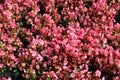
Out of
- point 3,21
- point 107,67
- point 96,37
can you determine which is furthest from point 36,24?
point 107,67

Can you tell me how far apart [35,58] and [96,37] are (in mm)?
1459

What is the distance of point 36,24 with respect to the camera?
807 centimetres

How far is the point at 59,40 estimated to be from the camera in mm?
7566

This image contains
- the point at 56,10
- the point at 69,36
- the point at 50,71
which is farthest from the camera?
the point at 56,10

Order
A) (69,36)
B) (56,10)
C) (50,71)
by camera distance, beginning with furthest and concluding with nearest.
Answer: (56,10) < (69,36) < (50,71)

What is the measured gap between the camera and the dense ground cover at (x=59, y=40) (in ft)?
23.5

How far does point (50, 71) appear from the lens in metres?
7.08

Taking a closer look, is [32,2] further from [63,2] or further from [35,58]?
[35,58]

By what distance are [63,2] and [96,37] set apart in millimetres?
1566

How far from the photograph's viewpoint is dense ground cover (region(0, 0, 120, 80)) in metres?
7.15

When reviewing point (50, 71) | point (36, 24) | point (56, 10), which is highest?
point (56, 10)

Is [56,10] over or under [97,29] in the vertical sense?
over

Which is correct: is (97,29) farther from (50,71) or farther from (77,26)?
(50,71)

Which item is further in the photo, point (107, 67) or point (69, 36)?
point (69, 36)
